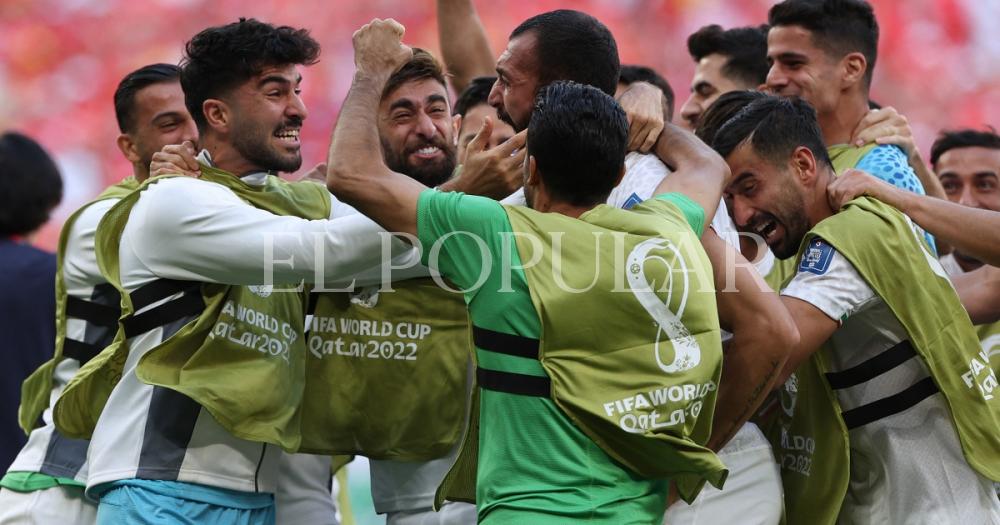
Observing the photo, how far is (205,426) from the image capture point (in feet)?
14.0

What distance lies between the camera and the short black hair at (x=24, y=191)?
20.9ft

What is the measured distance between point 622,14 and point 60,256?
656 cm

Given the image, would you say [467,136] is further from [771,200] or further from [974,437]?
[974,437]

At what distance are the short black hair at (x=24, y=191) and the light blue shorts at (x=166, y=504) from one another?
2.51 m

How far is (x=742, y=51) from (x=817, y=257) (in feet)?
8.93

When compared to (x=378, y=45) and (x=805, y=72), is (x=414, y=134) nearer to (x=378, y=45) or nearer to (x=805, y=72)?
(x=378, y=45)

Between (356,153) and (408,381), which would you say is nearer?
(356,153)

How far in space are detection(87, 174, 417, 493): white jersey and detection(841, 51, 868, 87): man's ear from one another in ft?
7.63

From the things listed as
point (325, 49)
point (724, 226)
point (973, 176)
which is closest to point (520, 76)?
point (724, 226)

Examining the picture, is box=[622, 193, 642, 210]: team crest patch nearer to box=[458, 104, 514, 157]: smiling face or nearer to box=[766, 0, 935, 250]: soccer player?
box=[766, 0, 935, 250]: soccer player

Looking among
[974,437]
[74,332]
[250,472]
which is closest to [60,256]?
[74,332]

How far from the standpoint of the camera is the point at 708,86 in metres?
6.68

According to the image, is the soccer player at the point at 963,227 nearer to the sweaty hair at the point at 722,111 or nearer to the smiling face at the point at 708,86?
the sweaty hair at the point at 722,111

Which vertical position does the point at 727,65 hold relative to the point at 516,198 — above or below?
above
